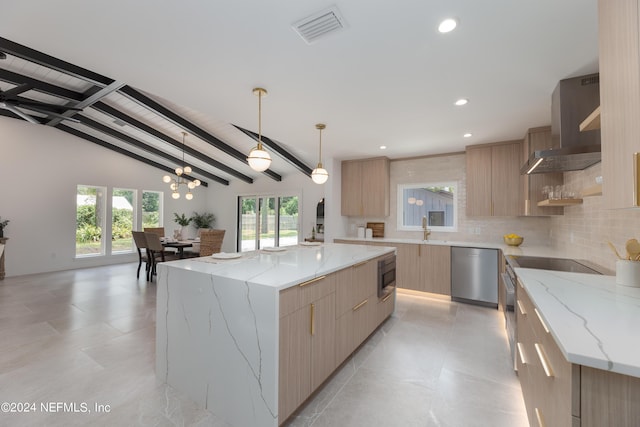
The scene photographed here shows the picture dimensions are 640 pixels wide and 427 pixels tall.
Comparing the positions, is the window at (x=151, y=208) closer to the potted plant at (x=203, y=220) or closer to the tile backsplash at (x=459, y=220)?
the potted plant at (x=203, y=220)

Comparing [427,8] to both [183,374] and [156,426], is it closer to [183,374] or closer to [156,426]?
[183,374]

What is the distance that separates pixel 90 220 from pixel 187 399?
22.1 ft

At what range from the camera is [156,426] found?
1.60 meters

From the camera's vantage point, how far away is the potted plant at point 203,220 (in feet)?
28.4

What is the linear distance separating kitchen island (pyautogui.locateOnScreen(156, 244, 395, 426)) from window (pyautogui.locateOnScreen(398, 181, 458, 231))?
10.2 feet

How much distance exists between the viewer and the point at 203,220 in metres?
8.74

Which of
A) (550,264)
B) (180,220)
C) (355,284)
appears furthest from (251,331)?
(180,220)

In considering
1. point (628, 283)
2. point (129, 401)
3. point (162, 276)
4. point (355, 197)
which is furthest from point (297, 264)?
point (355, 197)

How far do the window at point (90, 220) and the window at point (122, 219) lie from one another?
0.21 m

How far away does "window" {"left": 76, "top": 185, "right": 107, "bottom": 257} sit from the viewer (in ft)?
20.8

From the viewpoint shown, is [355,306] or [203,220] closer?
[355,306]

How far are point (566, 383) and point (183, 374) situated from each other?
83.8 inches

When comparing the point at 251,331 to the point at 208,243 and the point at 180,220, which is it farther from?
the point at 180,220

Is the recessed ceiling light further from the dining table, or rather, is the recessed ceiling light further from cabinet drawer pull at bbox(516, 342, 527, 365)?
the dining table
